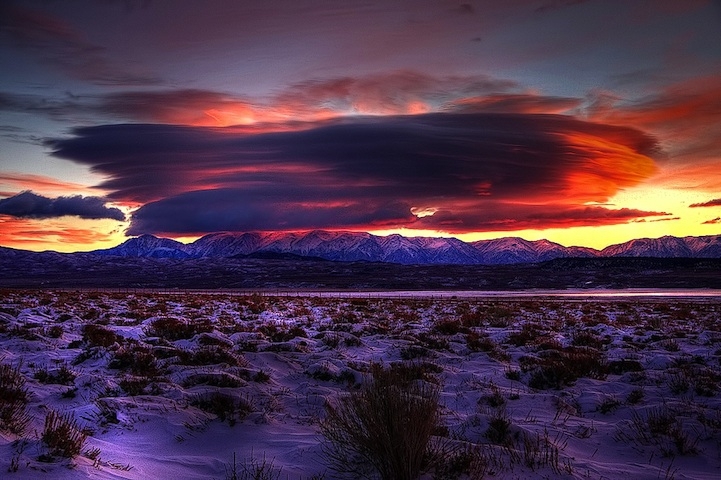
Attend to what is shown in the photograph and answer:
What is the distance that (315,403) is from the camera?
7.21 meters

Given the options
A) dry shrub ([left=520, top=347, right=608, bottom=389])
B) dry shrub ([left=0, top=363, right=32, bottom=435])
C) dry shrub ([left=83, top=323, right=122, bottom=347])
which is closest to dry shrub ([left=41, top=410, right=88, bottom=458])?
dry shrub ([left=0, top=363, right=32, bottom=435])

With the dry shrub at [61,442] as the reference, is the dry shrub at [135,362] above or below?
below

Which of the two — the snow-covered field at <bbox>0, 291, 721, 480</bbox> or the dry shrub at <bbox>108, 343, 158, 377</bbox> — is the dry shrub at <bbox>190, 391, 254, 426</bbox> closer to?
the snow-covered field at <bbox>0, 291, 721, 480</bbox>

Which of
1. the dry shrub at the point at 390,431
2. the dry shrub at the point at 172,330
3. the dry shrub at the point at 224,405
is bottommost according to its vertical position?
the dry shrub at the point at 172,330

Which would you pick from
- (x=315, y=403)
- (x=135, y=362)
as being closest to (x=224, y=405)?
(x=315, y=403)

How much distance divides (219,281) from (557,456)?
140695mm

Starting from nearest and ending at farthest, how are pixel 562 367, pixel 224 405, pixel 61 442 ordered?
pixel 61 442, pixel 224 405, pixel 562 367

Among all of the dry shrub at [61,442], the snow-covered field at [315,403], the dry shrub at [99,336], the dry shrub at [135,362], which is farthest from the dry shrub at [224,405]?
the dry shrub at [99,336]

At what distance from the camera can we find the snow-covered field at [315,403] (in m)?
4.85

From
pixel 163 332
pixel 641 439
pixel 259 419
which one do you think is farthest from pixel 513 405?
pixel 163 332

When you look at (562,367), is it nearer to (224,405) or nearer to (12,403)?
(224,405)

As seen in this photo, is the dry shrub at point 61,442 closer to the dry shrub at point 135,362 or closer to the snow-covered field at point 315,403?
the snow-covered field at point 315,403

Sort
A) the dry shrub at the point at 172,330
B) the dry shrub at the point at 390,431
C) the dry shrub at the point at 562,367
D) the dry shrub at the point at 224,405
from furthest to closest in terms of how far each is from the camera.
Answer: the dry shrub at the point at 172,330 < the dry shrub at the point at 562,367 < the dry shrub at the point at 224,405 < the dry shrub at the point at 390,431

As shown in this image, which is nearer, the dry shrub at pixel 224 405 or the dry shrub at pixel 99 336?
the dry shrub at pixel 224 405
